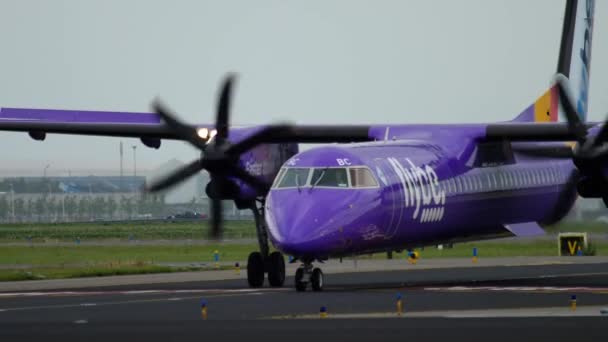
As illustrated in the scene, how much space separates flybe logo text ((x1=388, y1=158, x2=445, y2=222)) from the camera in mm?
33188

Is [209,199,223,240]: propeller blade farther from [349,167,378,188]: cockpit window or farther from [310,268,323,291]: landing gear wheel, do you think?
[349,167,378,188]: cockpit window

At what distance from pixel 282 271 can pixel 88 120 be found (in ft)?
29.8

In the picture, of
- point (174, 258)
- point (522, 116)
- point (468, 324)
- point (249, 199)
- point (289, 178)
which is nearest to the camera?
point (468, 324)

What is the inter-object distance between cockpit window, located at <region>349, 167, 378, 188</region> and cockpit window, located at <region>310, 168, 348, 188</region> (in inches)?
8.6

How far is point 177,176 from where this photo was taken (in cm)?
3569

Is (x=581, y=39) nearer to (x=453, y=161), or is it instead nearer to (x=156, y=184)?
(x=453, y=161)

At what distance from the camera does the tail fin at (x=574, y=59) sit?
4356cm

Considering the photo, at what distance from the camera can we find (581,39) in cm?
4484

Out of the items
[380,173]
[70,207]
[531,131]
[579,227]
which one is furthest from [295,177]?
[70,207]

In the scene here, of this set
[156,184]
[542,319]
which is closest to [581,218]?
[156,184]

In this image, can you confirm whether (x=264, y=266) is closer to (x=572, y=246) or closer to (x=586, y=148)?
(x=586, y=148)

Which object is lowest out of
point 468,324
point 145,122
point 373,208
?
point 468,324

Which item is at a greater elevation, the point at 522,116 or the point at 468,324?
the point at 522,116

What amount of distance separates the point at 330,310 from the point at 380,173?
7.09 meters
